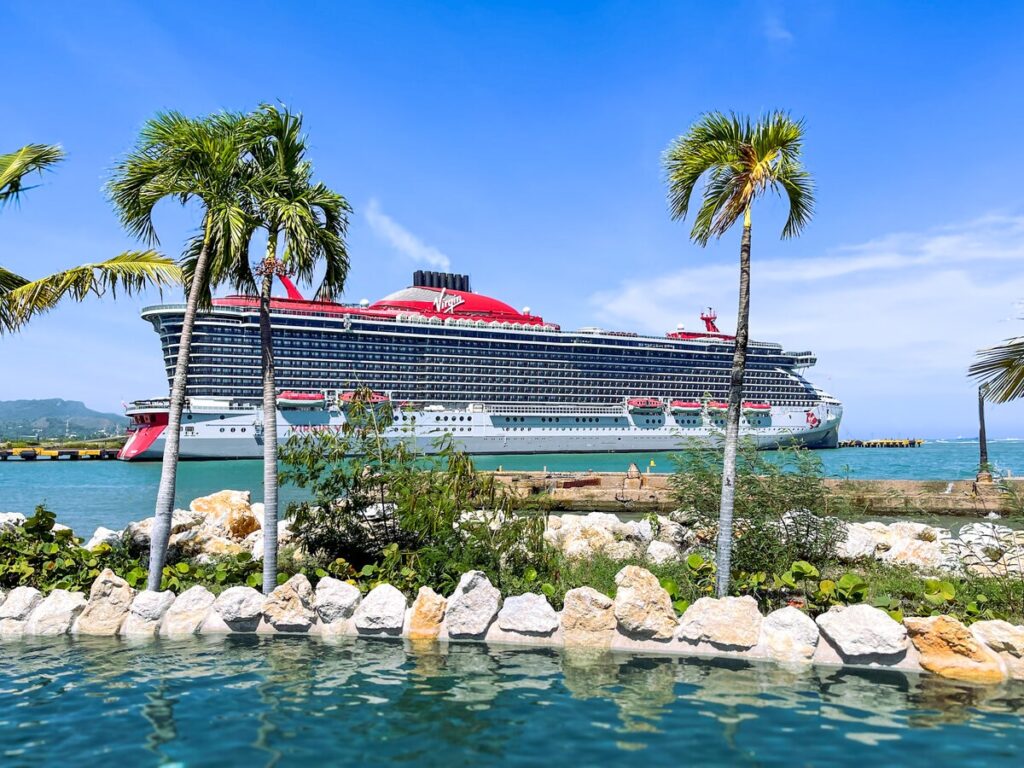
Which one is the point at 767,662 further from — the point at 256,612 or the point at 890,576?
the point at 256,612

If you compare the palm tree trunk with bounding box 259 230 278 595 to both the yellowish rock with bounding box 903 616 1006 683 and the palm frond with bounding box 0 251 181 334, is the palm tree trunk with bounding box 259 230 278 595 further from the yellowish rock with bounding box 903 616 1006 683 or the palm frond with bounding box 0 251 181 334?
the yellowish rock with bounding box 903 616 1006 683

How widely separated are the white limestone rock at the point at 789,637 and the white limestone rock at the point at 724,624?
0.10m

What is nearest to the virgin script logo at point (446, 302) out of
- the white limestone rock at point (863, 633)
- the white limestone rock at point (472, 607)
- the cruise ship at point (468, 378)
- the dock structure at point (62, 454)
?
the cruise ship at point (468, 378)

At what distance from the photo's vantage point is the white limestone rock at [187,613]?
725 centimetres

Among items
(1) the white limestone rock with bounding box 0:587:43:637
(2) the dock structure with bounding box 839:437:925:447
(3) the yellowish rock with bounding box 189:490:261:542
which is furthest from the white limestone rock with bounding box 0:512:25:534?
(2) the dock structure with bounding box 839:437:925:447

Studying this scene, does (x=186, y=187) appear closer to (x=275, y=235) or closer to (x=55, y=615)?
(x=275, y=235)

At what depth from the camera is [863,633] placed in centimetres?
603

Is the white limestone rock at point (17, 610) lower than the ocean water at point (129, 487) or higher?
higher

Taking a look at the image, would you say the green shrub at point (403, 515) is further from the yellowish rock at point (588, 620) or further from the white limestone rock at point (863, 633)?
the white limestone rock at point (863, 633)

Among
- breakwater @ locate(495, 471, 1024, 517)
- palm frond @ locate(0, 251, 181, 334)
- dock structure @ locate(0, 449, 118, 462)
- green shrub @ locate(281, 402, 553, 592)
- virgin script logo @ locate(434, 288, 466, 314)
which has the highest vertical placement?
virgin script logo @ locate(434, 288, 466, 314)

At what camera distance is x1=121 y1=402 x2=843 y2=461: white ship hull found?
51000 mm

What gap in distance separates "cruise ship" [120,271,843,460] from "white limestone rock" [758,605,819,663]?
138 ft

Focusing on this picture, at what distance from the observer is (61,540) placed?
1012cm

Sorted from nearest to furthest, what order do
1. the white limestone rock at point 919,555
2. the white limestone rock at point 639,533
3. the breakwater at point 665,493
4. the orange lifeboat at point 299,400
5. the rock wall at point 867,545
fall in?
the rock wall at point 867,545 → the white limestone rock at point 919,555 → the white limestone rock at point 639,533 → the breakwater at point 665,493 → the orange lifeboat at point 299,400
